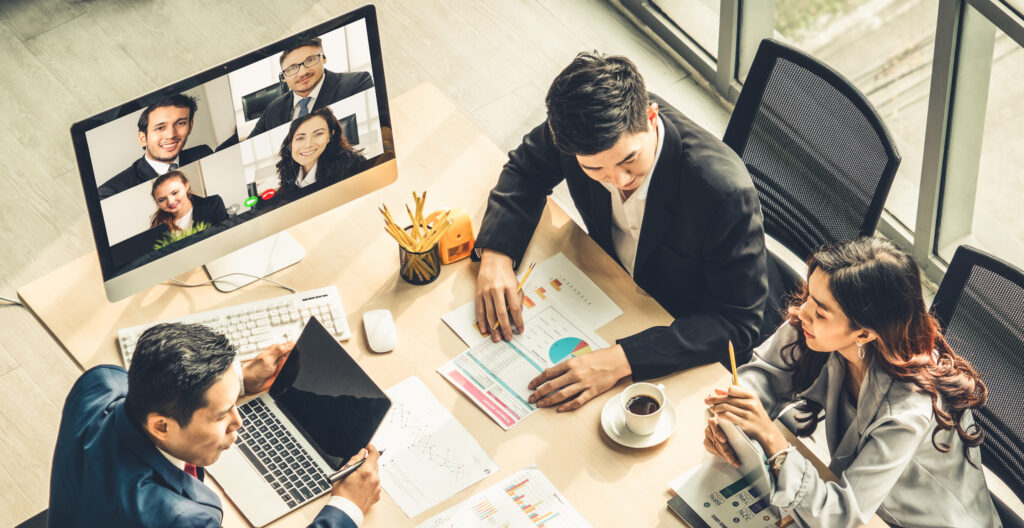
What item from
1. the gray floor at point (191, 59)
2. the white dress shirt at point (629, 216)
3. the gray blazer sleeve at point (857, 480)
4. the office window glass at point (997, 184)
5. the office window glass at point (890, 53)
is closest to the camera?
the gray blazer sleeve at point (857, 480)

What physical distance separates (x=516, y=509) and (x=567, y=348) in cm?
42

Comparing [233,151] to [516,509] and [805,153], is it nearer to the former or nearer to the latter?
[516,509]

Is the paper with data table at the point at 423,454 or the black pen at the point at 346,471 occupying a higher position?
the black pen at the point at 346,471

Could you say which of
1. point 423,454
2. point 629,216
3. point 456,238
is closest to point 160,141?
point 456,238

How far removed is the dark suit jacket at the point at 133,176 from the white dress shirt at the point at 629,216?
3.09 ft

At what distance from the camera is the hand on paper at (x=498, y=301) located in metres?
2.39

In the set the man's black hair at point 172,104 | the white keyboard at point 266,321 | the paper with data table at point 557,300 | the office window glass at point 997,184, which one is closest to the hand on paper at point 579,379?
the paper with data table at point 557,300

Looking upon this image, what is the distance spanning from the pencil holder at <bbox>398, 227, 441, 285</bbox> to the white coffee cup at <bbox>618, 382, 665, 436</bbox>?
0.55 m

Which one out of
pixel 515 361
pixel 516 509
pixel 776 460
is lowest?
pixel 776 460

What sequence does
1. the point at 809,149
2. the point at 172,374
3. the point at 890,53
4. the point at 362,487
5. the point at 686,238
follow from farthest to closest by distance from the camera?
the point at 890,53
the point at 809,149
the point at 686,238
the point at 362,487
the point at 172,374

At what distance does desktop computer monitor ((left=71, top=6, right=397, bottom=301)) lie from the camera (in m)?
2.15

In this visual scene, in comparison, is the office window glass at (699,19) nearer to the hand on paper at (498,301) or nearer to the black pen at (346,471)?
the hand on paper at (498,301)

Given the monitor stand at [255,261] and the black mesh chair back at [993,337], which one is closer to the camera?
the black mesh chair back at [993,337]

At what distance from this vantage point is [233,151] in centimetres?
224
